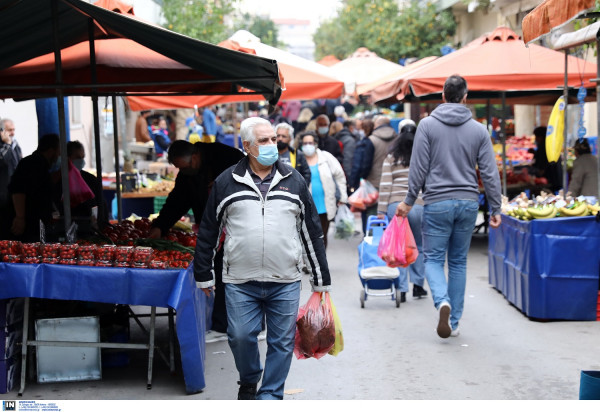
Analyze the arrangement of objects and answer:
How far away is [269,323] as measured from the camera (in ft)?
18.3

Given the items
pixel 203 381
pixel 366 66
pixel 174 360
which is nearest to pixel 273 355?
pixel 203 381

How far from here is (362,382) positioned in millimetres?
6812

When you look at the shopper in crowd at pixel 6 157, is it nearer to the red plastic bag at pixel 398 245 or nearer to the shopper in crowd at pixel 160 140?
the red plastic bag at pixel 398 245

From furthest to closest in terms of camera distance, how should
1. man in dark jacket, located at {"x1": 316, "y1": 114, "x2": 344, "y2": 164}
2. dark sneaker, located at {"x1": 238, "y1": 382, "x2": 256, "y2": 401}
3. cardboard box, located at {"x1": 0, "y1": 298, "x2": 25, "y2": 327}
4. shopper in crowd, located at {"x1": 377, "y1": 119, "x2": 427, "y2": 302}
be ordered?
man in dark jacket, located at {"x1": 316, "y1": 114, "x2": 344, "y2": 164} → shopper in crowd, located at {"x1": 377, "y1": 119, "x2": 427, "y2": 302} → cardboard box, located at {"x1": 0, "y1": 298, "x2": 25, "y2": 327} → dark sneaker, located at {"x1": 238, "y1": 382, "x2": 256, "y2": 401}

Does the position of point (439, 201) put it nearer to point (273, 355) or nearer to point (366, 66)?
point (273, 355)

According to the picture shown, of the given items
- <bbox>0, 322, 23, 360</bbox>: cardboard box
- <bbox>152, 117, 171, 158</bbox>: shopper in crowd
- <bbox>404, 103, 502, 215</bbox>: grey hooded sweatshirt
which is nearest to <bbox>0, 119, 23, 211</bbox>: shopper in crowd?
<bbox>0, 322, 23, 360</bbox>: cardboard box

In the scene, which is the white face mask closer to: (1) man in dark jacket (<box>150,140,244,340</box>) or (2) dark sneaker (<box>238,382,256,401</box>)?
(1) man in dark jacket (<box>150,140,244,340</box>)

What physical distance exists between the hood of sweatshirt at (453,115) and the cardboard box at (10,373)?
3990 millimetres

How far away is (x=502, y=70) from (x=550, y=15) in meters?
4.97

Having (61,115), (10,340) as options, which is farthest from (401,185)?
(10,340)

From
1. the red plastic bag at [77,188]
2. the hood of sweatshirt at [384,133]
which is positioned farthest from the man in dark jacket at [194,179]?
the hood of sweatshirt at [384,133]

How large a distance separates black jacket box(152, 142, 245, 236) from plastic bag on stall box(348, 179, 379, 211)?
5217mm

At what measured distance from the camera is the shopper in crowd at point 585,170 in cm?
1256

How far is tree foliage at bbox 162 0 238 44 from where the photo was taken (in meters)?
27.3
